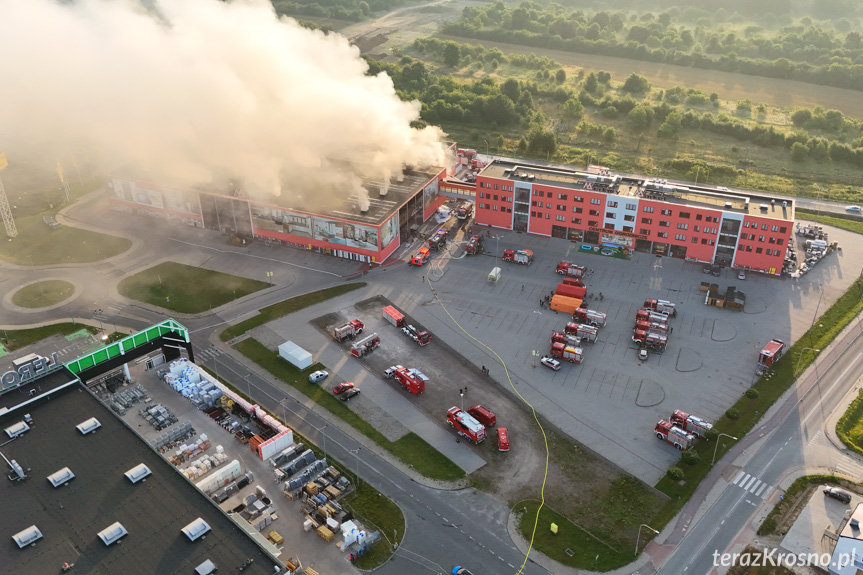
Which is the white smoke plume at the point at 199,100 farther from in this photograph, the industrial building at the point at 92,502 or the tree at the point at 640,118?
the tree at the point at 640,118

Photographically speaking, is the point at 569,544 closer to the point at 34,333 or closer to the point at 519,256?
the point at 519,256

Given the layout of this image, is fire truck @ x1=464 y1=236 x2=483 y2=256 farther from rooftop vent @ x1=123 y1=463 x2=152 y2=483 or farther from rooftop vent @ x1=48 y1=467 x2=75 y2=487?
rooftop vent @ x1=48 y1=467 x2=75 y2=487

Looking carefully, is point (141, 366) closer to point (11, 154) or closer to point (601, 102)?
point (11, 154)

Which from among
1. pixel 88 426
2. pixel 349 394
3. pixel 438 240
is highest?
pixel 88 426

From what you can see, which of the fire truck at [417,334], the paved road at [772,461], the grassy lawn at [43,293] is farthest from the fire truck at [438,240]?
the paved road at [772,461]

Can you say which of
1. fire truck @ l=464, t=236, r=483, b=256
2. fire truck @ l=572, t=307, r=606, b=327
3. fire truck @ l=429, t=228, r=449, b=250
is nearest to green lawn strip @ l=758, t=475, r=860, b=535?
fire truck @ l=572, t=307, r=606, b=327

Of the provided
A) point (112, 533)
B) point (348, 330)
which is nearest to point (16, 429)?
point (112, 533)
